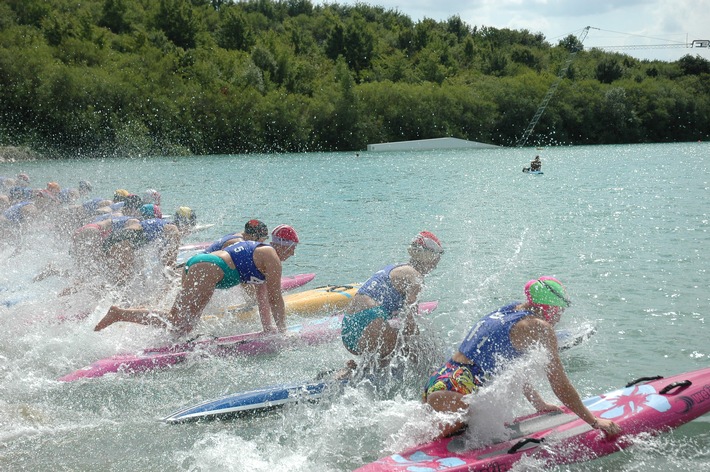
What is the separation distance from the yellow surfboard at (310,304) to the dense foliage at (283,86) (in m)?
52.6

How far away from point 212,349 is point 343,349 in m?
1.62

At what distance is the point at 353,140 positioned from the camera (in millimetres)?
76438

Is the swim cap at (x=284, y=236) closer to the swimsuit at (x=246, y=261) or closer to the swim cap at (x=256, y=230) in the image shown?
the swimsuit at (x=246, y=261)

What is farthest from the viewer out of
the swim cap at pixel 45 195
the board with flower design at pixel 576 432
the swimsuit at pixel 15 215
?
the swim cap at pixel 45 195

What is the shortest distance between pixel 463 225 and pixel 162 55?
65.5m

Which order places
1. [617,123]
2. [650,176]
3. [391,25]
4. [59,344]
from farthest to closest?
[391,25] < [617,123] < [650,176] < [59,344]

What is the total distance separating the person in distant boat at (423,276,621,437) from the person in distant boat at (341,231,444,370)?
122 centimetres

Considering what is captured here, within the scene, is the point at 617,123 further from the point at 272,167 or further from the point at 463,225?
the point at 463,225

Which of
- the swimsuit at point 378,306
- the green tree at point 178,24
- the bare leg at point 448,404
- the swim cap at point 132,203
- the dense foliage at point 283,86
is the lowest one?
the bare leg at point 448,404

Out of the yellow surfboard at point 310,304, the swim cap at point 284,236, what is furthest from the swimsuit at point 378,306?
the yellow surfboard at point 310,304

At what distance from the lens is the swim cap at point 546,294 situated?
5.42 m

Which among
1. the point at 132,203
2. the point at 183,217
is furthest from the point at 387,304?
the point at 132,203

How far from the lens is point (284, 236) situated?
339 inches

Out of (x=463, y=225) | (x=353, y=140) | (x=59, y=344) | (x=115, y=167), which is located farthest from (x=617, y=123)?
(x=59, y=344)
